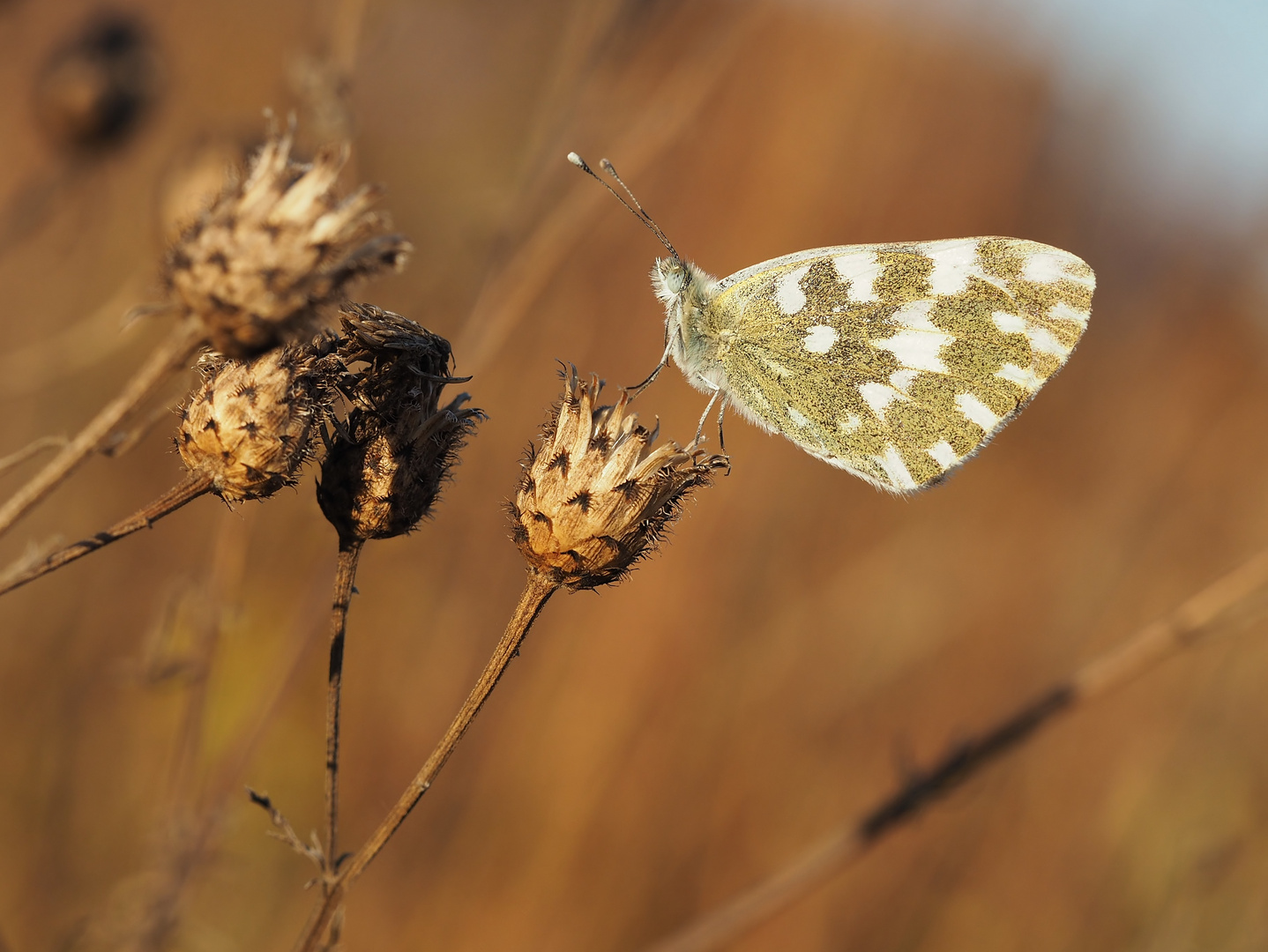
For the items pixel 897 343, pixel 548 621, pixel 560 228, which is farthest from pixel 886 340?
pixel 548 621

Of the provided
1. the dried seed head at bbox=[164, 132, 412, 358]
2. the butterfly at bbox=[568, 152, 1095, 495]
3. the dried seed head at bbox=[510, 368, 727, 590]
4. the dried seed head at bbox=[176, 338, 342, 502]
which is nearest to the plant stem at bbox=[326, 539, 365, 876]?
the dried seed head at bbox=[176, 338, 342, 502]

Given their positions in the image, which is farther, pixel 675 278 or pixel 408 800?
pixel 675 278

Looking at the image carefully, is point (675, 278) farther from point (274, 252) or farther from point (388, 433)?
point (274, 252)

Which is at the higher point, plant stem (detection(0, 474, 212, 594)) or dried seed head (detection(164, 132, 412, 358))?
dried seed head (detection(164, 132, 412, 358))

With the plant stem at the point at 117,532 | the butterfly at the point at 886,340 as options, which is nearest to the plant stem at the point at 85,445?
the plant stem at the point at 117,532

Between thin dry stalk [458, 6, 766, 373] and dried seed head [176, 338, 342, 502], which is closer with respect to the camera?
dried seed head [176, 338, 342, 502]

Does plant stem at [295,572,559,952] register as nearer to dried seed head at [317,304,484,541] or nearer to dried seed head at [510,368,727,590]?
dried seed head at [510,368,727,590]

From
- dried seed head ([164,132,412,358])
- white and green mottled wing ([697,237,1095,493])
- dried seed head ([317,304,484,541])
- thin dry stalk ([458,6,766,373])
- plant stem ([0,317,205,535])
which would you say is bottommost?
white and green mottled wing ([697,237,1095,493])

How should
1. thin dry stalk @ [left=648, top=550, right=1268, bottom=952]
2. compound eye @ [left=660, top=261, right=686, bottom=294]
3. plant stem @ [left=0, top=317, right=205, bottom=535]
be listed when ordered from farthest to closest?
1. compound eye @ [left=660, top=261, right=686, bottom=294]
2. thin dry stalk @ [left=648, top=550, right=1268, bottom=952]
3. plant stem @ [left=0, top=317, right=205, bottom=535]
